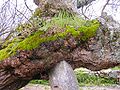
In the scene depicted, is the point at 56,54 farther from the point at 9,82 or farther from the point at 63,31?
the point at 9,82

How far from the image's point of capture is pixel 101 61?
3051 mm

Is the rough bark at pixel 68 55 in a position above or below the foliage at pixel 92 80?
above

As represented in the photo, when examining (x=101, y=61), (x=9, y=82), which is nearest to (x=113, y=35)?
(x=101, y=61)

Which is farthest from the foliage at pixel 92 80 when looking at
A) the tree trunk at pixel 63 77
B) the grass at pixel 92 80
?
the tree trunk at pixel 63 77

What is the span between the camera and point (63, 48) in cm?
304

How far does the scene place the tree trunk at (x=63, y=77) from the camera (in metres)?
3.05

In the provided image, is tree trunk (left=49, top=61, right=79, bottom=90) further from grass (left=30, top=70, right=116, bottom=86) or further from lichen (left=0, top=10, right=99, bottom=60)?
grass (left=30, top=70, right=116, bottom=86)

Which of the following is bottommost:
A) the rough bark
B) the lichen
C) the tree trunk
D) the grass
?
the grass

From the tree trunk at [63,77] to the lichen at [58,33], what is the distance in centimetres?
35

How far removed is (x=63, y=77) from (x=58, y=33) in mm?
498

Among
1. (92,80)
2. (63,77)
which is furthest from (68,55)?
(92,80)

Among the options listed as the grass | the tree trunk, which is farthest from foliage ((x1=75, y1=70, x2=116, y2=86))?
the tree trunk

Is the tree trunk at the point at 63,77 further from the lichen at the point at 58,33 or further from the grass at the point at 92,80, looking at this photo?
the grass at the point at 92,80

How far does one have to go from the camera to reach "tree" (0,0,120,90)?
3.01 metres
